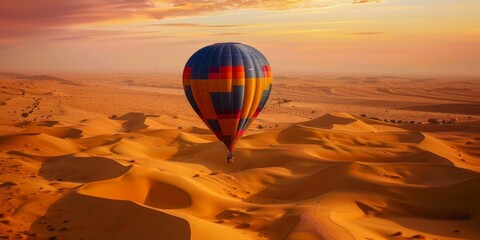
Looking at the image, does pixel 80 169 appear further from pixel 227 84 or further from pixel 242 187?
pixel 227 84

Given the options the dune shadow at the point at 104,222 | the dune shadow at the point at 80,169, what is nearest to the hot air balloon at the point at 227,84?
the dune shadow at the point at 80,169

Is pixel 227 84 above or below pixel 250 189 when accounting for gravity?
above

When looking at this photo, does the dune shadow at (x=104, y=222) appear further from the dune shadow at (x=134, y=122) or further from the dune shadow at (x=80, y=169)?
the dune shadow at (x=134, y=122)

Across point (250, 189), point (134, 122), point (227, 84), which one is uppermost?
point (227, 84)

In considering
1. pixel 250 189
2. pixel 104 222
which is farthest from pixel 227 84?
pixel 104 222

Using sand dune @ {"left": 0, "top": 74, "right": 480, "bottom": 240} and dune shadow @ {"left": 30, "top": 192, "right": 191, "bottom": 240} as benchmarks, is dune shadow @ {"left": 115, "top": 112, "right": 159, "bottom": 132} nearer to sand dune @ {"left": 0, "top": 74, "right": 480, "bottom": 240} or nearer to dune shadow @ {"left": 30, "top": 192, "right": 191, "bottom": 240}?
sand dune @ {"left": 0, "top": 74, "right": 480, "bottom": 240}

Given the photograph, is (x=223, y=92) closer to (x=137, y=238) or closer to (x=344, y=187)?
(x=344, y=187)

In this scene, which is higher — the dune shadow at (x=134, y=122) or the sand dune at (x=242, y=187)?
the sand dune at (x=242, y=187)

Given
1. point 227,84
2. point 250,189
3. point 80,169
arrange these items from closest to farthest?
point 227,84 → point 250,189 → point 80,169
